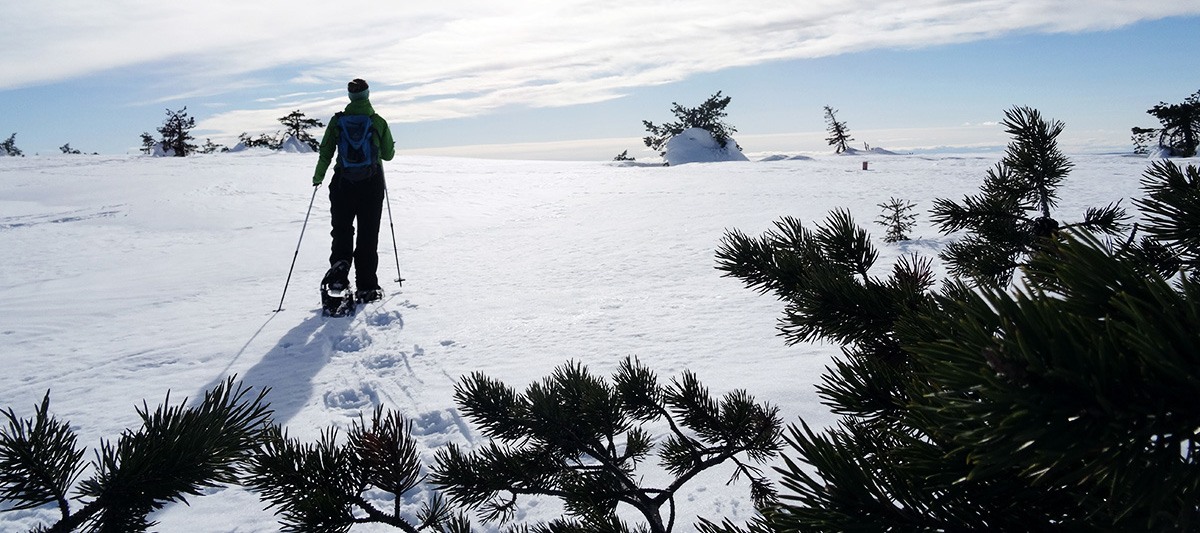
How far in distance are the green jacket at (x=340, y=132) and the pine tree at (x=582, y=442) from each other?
554 cm

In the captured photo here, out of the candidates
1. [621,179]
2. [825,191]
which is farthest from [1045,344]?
[621,179]

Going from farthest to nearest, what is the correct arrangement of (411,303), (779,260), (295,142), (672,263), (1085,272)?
(295,142)
(672,263)
(411,303)
(779,260)
(1085,272)

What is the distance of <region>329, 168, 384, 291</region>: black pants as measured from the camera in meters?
6.45

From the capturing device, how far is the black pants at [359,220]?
21.1ft

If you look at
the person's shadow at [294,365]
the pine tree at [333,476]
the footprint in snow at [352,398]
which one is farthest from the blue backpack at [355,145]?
the pine tree at [333,476]

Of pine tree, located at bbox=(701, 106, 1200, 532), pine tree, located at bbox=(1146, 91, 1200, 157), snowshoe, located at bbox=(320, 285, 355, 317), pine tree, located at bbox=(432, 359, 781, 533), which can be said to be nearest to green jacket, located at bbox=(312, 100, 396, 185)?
snowshoe, located at bbox=(320, 285, 355, 317)

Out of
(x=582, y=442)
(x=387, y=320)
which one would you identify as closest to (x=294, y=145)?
(x=387, y=320)

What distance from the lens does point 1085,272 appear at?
0.56 metres

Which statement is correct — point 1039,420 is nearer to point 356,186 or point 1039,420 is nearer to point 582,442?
point 582,442

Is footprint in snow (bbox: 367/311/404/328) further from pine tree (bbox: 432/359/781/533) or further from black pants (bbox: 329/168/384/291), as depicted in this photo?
pine tree (bbox: 432/359/781/533)

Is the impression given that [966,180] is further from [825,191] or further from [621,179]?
[621,179]

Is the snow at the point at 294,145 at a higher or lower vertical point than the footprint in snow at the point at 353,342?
higher

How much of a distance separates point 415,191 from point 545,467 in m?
16.7

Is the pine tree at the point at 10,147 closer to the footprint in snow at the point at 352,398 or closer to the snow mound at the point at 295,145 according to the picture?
the snow mound at the point at 295,145
